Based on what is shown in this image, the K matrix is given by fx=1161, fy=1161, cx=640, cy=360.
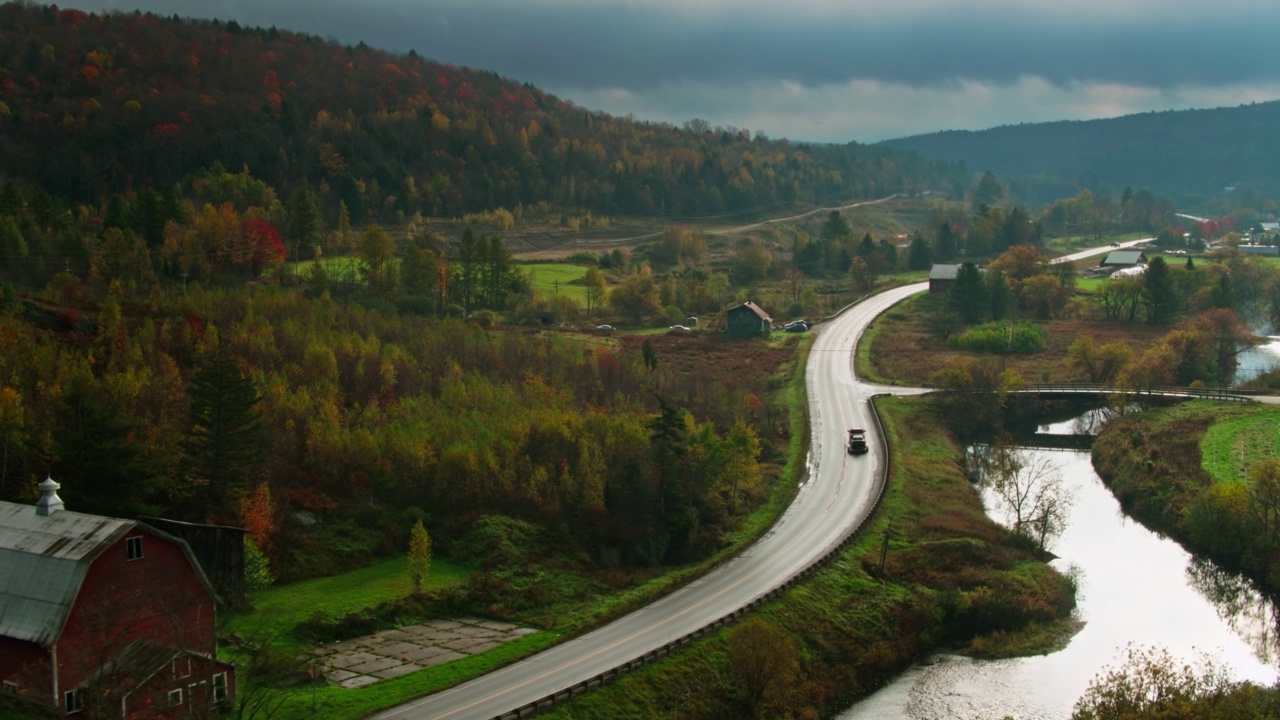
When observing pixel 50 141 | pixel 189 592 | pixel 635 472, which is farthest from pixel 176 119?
pixel 189 592

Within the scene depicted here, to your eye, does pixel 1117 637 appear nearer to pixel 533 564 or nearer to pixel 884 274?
pixel 533 564

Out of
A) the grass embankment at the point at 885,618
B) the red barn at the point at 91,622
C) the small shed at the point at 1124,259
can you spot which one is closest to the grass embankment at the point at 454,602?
the red barn at the point at 91,622

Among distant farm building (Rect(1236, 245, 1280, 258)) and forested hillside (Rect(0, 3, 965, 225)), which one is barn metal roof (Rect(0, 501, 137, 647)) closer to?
forested hillside (Rect(0, 3, 965, 225))

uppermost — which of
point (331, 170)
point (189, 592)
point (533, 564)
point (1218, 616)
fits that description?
point (331, 170)

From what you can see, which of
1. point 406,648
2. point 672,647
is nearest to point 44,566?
point 406,648

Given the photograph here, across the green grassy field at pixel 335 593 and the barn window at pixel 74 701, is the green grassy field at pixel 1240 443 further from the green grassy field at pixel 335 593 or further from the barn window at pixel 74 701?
the barn window at pixel 74 701
